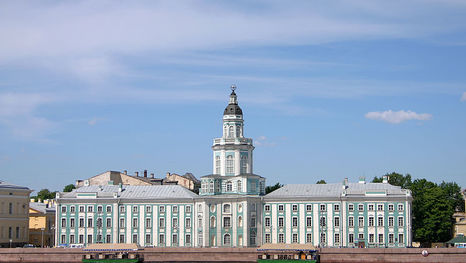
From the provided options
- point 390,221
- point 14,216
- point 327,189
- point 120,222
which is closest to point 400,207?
point 390,221

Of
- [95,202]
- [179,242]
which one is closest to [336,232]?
[179,242]

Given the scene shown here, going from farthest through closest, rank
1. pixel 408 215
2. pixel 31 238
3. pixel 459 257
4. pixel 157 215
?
1. pixel 31 238
2. pixel 157 215
3. pixel 408 215
4. pixel 459 257

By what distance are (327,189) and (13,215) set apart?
44.5 m

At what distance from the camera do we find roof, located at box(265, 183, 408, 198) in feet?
344

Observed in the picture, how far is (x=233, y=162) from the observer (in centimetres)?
10888

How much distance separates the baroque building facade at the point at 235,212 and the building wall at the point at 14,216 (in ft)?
32.0

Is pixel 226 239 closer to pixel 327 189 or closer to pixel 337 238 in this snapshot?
pixel 337 238

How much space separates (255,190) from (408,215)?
64.5 ft

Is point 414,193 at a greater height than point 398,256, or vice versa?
point 414,193

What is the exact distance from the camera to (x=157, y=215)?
10912 cm

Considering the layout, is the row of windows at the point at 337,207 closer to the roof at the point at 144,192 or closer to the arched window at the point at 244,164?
the arched window at the point at 244,164

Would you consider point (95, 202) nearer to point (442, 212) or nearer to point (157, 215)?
point (157, 215)

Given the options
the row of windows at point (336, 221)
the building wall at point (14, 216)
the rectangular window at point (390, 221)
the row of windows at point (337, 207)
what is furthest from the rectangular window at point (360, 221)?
the building wall at point (14, 216)

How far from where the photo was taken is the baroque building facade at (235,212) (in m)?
103
